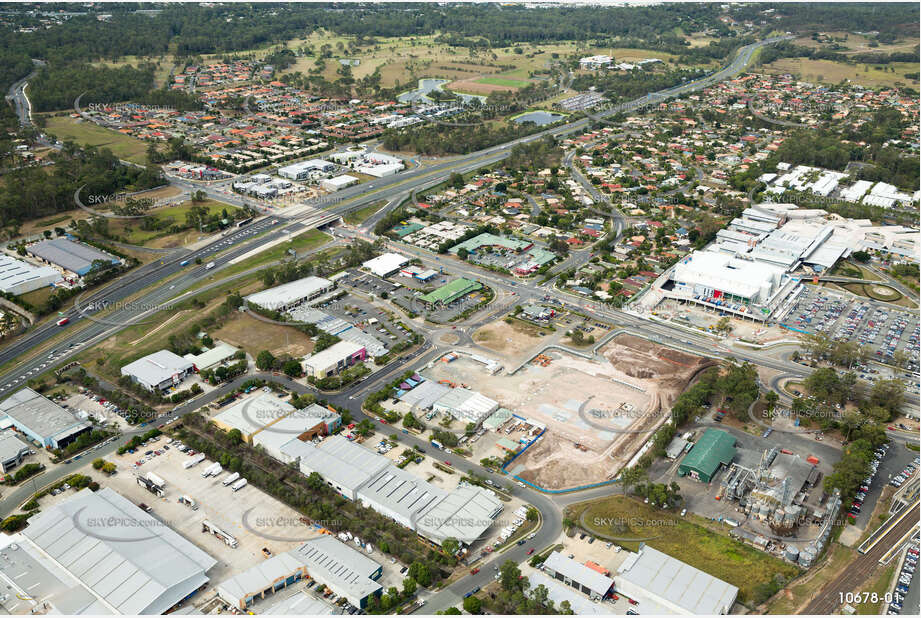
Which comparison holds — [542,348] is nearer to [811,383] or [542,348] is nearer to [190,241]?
[811,383]

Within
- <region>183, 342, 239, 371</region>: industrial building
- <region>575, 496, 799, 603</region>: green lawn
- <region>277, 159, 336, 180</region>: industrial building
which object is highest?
<region>277, 159, 336, 180</region>: industrial building

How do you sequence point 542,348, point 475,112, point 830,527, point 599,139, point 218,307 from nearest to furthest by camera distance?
point 830,527 → point 542,348 → point 218,307 → point 599,139 → point 475,112

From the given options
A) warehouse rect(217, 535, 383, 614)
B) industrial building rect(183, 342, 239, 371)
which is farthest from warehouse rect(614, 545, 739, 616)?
industrial building rect(183, 342, 239, 371)

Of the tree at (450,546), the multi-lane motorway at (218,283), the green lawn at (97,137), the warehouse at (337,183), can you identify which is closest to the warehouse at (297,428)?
the multi-lane motorway at (218,283)

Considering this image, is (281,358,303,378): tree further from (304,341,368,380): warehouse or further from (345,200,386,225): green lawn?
(345,200,386,225): green lawn

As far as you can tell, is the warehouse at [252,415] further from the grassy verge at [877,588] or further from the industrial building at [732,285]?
the industrial building at [732,285]

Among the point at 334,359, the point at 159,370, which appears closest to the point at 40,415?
the point at 159,370

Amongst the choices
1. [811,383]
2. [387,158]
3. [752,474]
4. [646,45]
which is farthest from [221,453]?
[646,45]
